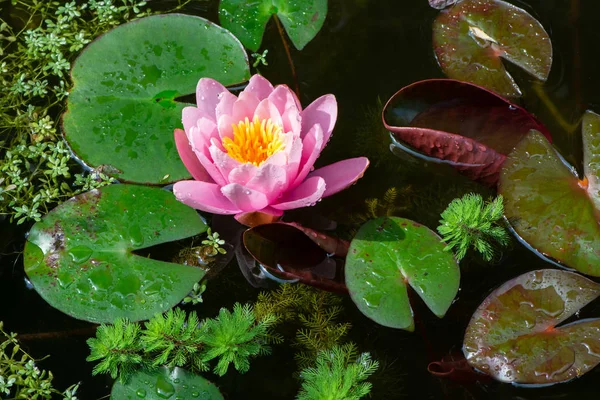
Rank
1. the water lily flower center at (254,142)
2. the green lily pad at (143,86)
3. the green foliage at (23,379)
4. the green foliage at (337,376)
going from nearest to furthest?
the green foliage at (337,376)
the green foliage at (23,379)
the water lily flower center at (254,142)
the green lily pad at (143,86)

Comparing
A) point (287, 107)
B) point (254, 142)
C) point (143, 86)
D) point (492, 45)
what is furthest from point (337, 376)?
point (492, 45)

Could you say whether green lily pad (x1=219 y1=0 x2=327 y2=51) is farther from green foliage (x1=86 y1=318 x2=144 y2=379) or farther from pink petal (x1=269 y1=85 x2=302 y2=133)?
green foliage (x1=86 y1=318 x2=144 y2=379)

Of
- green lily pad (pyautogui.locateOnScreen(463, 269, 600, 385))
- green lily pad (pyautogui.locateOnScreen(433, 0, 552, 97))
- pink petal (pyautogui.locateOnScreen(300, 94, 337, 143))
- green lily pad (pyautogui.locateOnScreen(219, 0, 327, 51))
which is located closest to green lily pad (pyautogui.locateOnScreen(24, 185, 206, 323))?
pink petal (pyautogui.locateOnScreen(300, 94, 337, 143))

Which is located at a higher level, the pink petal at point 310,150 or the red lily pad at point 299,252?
the pink petal at point 310,150

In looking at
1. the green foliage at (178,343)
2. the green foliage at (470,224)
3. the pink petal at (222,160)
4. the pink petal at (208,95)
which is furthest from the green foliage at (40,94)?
the green foliage at (470,224)

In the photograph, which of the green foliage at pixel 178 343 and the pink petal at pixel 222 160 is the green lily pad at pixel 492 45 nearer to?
the pink petal at pixel 222 160

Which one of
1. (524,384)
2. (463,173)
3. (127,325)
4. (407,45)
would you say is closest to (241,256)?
(127,325)

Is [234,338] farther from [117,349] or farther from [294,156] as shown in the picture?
[294,156]
